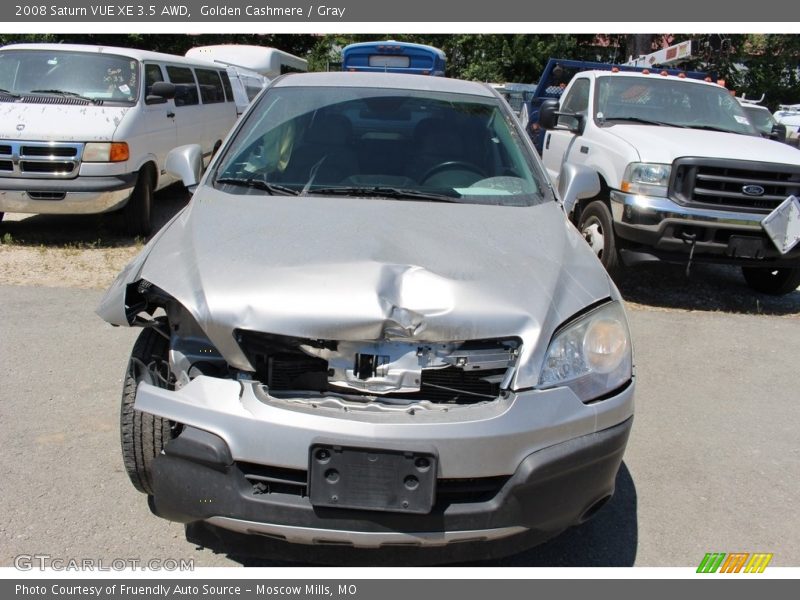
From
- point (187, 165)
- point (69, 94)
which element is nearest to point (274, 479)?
point (187, 165)

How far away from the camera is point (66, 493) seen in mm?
3072

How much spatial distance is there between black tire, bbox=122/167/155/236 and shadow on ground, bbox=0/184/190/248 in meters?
0.12

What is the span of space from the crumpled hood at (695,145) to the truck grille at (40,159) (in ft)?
17.1

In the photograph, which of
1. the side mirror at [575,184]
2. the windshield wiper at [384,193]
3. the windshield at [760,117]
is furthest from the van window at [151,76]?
the windshield at [760,117]

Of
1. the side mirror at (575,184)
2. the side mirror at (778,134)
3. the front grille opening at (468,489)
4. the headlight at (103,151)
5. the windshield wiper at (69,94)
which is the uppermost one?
the side mirror at (575,184)

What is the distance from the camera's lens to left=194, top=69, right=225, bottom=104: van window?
Answer: 9852 mm

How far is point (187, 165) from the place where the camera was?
150 inches

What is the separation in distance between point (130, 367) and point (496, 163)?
2.12 metres

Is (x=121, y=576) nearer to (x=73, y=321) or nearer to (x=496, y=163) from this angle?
(x=496, y=163)

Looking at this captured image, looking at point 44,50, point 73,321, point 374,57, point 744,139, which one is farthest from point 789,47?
point 73,321

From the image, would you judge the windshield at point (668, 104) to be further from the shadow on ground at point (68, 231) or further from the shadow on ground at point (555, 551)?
the shadow on ground at point (68, 231)

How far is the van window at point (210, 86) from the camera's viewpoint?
32.3ft

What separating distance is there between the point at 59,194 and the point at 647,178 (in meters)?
5.54

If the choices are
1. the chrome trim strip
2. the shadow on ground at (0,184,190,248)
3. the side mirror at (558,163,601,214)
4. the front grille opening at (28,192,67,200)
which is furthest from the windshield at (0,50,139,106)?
the chrome trim strip
